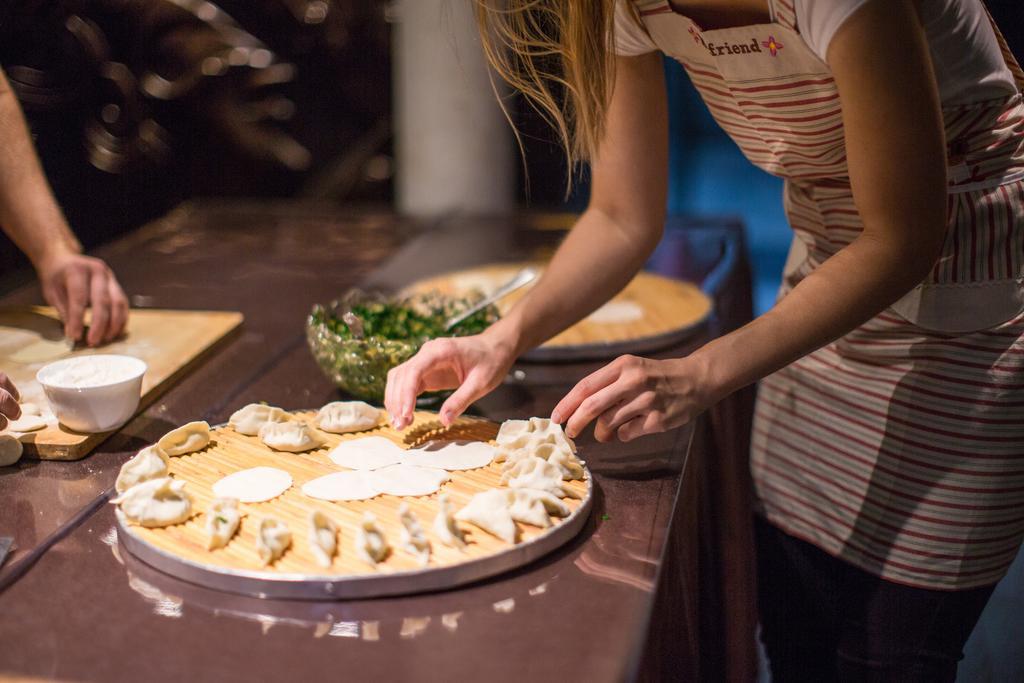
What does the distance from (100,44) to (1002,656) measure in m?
2.17

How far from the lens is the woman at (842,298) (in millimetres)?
1057

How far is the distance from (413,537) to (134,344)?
823 mm

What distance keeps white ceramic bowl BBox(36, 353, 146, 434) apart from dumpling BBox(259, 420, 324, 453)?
7.5 inches

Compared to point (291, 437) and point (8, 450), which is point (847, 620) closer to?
point (291, 437)

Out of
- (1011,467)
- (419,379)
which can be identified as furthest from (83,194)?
(1011,467)

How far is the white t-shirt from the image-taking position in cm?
99

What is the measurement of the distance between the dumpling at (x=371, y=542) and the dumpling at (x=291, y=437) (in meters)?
0.25

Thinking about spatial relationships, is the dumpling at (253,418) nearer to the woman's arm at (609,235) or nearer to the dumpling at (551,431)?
the woman's arm at (609,235)

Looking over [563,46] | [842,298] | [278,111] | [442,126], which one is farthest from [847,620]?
[278,111]

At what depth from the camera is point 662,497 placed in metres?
1.13

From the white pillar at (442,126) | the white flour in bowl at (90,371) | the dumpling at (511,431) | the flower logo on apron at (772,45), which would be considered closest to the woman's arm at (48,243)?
the white flour in bowl at (90,371)

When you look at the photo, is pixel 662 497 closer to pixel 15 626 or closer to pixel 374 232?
pixel 15 626

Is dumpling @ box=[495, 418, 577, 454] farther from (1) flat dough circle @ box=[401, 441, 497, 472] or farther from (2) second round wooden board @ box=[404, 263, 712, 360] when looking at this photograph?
(2) second round wooden board @ box=[404, 263, 712, 360]

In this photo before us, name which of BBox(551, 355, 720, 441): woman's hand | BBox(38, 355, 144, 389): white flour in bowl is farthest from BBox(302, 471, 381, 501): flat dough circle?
BBox(38, 355, 144, 389): white flour in bowl
